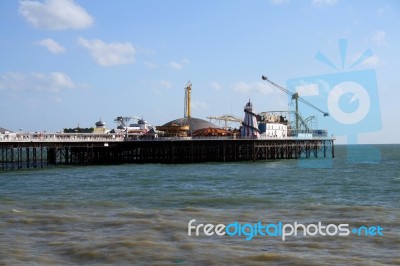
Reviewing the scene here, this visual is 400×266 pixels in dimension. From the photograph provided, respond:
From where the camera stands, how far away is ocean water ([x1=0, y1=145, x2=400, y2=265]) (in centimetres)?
1423

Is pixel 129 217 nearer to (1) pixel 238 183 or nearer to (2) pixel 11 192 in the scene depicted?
(2) pixel 11 192

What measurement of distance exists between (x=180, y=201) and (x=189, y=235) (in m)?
9.05

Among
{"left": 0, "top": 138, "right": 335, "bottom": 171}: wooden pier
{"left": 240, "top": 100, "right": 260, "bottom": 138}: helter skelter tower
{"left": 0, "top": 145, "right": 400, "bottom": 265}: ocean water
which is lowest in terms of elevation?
{"left": 0, "top": 145, "right": 400, "bottom": 265}: ocean water

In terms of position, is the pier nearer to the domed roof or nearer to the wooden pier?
the wooden pier

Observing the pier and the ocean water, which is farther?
the pier

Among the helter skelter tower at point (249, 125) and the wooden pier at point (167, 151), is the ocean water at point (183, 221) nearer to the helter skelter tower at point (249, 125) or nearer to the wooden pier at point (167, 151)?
the wooden pier at point (167, 151)

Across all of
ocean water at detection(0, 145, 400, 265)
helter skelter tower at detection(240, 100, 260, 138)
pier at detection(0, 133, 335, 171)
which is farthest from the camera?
helter skelter tower at detection(240, 100, 260, 138)

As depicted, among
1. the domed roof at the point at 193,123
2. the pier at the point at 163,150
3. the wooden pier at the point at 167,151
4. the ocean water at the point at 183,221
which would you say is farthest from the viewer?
the domed roof at the point at 193,123

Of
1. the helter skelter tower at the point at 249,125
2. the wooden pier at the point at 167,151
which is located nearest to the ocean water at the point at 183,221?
the wooden pier at the point at 167,151

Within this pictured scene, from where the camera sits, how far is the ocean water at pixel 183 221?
14.2 metres

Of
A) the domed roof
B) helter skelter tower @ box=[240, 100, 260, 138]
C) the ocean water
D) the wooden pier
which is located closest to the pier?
the wooden pier

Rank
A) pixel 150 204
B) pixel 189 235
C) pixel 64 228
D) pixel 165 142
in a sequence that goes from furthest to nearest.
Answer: pixel 165 142 → pixel 150 204 → pixel 64 228 → pixel 189 235

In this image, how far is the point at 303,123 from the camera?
107m

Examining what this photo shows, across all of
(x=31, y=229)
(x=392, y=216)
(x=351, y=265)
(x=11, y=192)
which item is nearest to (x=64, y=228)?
(x=31, y=229)
